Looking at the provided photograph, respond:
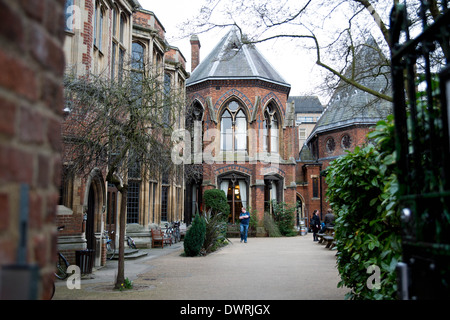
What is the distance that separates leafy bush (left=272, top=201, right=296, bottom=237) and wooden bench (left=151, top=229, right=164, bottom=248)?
10821mm

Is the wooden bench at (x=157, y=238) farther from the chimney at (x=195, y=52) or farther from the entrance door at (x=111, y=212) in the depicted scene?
the chimney at (x=195, y=52)

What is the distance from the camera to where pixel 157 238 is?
18.8m

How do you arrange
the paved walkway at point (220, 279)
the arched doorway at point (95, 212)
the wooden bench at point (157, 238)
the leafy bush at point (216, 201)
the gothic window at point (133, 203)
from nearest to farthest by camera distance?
the paved walkway at point (220, 279)
the arched doorway at point (95, 212)
the gothic window at point (133, 203)
the wooden bench at point (157, 238)
the leafy bush at point (216, 201)

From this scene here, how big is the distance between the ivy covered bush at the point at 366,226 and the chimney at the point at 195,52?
29299 mm

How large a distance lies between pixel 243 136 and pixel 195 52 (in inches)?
396

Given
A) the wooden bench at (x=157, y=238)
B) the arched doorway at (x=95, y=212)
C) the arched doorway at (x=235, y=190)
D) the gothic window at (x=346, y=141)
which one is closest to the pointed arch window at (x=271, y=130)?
the arched doorway at (x=235, y=190)

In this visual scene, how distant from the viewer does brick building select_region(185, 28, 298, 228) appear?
28516 mm

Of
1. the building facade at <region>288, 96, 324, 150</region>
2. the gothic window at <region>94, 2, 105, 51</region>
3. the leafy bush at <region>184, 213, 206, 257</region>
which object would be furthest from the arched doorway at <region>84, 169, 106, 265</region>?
the building facade at <region>288, 96, 324, 150</region>

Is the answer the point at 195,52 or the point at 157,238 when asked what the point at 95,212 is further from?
the point at 195,52

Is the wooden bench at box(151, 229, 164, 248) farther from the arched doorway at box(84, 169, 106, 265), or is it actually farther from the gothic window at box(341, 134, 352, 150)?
the gothic window at box(341, 134, 352, 150)

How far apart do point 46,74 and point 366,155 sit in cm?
479

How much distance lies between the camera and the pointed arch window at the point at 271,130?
2952 cm
